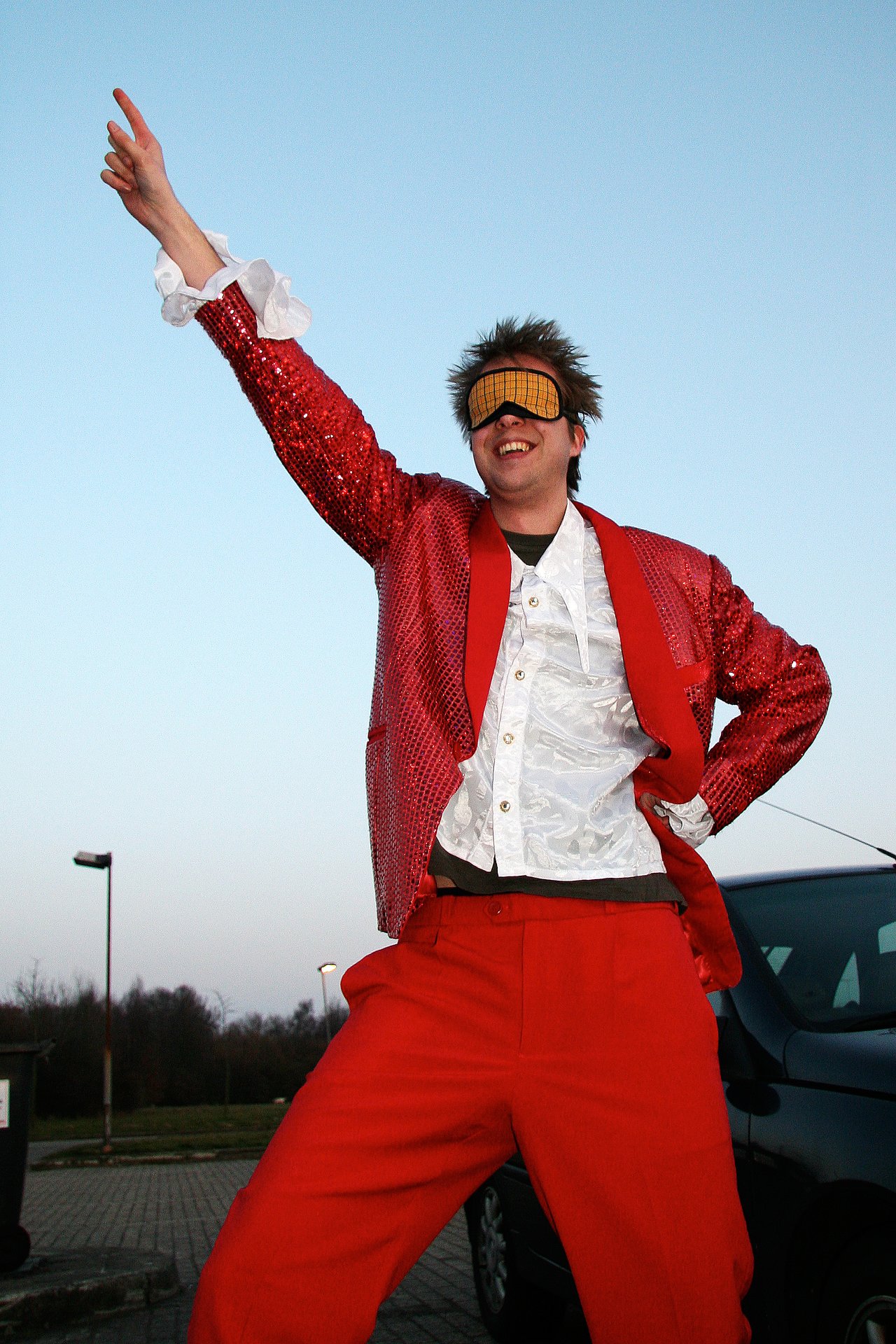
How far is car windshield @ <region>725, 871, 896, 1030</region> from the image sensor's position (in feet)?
10.3

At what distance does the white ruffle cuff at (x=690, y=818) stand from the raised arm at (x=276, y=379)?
2.59ft

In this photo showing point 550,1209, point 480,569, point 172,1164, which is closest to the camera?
point 550,1209

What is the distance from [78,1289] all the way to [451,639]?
14.5ft

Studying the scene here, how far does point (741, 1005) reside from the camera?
10.7 feet

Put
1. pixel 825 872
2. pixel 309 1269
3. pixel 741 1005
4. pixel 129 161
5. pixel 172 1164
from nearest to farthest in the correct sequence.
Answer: pixel 309 1269
pixel 129 161
pixel 741 1005
pixel 825 872
pixel 172 1164

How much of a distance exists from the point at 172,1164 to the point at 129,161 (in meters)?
16.7

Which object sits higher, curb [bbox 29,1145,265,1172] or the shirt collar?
the shirt collar

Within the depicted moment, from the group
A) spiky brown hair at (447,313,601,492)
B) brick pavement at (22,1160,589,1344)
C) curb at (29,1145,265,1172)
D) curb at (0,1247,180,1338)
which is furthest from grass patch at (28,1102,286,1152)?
spiky brown hair at (447,313,601,492)

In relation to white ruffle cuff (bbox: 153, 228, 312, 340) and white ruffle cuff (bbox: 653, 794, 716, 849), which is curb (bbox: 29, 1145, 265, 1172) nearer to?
white ruffle cuff (bbox: 653, 794, 716, 849)

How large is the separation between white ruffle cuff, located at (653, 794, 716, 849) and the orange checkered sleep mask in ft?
2.77

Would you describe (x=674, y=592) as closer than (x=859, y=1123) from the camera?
Yes

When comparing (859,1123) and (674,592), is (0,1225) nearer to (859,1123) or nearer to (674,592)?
(859,1123)

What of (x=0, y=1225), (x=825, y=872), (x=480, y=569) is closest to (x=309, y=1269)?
(x=480, y=569)

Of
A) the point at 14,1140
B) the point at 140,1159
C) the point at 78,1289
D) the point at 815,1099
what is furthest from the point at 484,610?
the point at 140,1159
